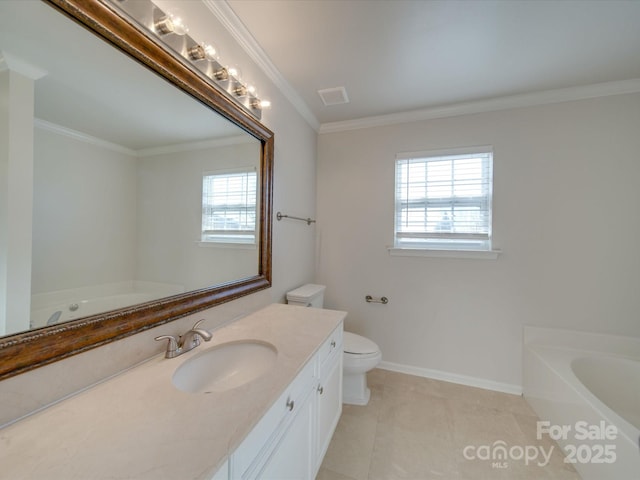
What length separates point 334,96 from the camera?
2.06m

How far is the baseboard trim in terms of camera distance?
210 centimetres

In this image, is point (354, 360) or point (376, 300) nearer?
point (354, 360)

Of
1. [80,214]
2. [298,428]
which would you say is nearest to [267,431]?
[298,428]

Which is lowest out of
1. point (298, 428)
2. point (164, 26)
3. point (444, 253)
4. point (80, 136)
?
point (298, 428)

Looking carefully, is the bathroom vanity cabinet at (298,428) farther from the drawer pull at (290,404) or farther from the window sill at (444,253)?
the window sill at (444,253)

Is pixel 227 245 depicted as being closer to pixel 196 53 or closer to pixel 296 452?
pixel 196 53

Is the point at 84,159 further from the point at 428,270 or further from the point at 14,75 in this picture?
the point at 428,270

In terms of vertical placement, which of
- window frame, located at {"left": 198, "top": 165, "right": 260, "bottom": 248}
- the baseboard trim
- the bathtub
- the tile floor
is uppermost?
window frame, located at {"left": 198, "top": 165, "right": 260, "bottom": 248}

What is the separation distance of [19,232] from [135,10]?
0.82 metres

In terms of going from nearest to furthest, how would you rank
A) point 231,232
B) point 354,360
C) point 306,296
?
1. point 231,232
2. point 354,360
3. point 306,296

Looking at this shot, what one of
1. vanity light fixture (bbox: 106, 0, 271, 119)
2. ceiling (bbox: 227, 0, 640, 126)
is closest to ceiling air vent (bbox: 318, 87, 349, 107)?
ceiling (bbox: 227, 0, 640, 126)

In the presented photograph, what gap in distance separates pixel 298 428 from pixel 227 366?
405mm

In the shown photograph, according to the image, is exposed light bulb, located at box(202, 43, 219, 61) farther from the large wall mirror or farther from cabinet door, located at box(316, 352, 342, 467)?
cabinet door, located at box(316, 352, 342, 467)

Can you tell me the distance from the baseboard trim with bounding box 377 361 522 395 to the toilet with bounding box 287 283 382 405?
426 mm
